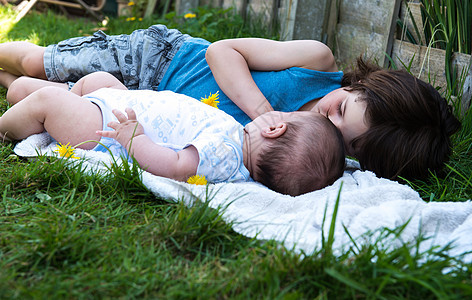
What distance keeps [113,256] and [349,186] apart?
3.03 ft

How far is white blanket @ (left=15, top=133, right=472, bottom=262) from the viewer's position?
1250 mm

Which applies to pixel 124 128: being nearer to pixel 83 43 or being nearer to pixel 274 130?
pixel 274 130

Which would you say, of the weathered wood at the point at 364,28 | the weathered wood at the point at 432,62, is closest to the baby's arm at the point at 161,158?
the weathered wood at the point at 432,62

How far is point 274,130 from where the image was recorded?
1.70 metres

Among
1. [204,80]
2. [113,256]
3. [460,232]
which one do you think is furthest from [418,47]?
[113,256]

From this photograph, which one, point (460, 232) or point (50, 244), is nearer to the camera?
point (50, 244)

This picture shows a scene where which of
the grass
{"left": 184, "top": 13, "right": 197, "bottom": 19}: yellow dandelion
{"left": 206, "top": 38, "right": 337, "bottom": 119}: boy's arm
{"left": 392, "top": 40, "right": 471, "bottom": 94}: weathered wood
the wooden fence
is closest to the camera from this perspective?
the grass

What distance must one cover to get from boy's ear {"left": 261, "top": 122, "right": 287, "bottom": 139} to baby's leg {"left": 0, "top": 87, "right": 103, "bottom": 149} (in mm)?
632

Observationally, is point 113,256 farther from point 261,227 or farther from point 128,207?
point 261,227

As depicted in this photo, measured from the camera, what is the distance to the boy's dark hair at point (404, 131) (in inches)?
69.8

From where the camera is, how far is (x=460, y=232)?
132cm

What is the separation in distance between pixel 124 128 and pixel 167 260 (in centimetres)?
68

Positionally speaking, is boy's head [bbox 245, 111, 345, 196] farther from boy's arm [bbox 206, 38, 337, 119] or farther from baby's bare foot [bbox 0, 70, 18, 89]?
baby's bare foot [bbox 0, 70, 18, 89]

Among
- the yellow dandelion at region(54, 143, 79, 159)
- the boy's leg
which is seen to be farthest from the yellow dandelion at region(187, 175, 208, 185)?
→ the boy's leg
